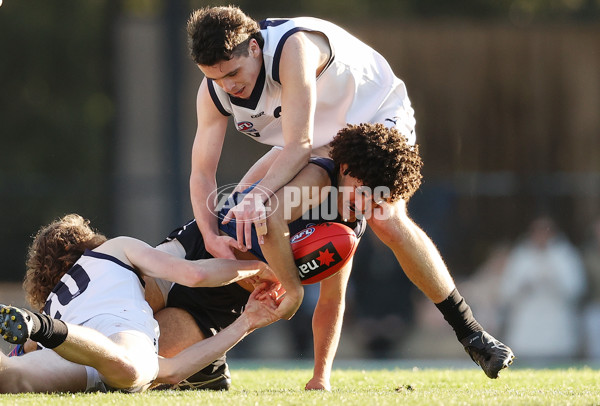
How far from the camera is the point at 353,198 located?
161 inches

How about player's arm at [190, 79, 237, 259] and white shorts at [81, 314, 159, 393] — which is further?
player's arm at [190, 79, 237, 259]

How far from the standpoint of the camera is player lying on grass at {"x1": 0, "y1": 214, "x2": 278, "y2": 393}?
3.60 meters

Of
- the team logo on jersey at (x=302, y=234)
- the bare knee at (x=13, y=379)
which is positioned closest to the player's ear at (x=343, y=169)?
the team logo on jersey at (x=302, y=234)

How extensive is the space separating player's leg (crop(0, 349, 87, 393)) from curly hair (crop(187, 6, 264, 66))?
1.36m

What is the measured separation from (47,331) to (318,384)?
4.58ft

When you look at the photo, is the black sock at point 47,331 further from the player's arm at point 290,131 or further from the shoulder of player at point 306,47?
the shoulder of player at point 306,47

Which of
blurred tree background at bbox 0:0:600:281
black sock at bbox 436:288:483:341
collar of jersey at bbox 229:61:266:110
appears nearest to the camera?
collar of jersey at bbox 229:61:266:110

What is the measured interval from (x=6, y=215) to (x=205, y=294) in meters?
6.84

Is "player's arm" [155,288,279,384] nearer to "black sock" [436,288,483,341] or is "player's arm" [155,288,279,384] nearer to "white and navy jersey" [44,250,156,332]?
"white and navy jersey" [44,250,156,332]

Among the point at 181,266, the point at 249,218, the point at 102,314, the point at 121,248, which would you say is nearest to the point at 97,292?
the point at 102,314

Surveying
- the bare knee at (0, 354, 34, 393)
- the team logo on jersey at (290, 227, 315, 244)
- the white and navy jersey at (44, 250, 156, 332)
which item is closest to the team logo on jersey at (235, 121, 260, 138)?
the team logo on jersey at (290, 227, 315, 244)

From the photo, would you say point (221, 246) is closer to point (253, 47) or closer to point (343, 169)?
point (343, 169)

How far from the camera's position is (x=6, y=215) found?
10695 mm

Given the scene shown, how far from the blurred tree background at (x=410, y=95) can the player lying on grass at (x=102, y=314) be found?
18.4ft
